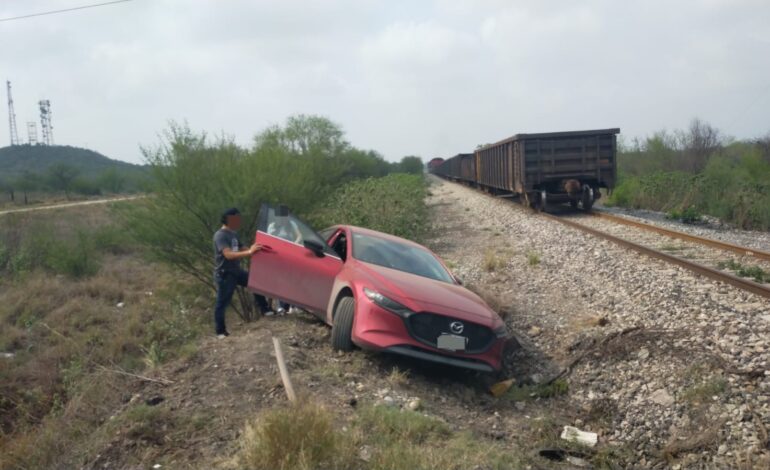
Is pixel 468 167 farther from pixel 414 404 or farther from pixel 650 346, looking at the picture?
pixel 414 404

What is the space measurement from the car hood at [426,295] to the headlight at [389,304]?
47mm

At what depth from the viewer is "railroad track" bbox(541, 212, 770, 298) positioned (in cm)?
945

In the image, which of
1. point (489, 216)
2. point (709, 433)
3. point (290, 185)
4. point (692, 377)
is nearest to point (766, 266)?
point (692, 377)

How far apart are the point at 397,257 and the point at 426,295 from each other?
1401 mm

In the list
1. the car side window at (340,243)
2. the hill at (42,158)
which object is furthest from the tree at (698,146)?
the hill at (42,158)

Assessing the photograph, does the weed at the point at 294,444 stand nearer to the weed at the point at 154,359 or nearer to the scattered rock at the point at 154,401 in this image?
the scattered rock at the point at 154,401

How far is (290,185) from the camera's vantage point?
15062 millimetres

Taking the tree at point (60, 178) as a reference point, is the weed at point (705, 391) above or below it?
below

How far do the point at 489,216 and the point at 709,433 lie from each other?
17867 millimetres

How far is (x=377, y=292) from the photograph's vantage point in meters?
6.96

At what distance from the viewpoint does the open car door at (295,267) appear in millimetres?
7898

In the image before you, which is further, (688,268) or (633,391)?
(688,268)

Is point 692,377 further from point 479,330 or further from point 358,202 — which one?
point 358,202

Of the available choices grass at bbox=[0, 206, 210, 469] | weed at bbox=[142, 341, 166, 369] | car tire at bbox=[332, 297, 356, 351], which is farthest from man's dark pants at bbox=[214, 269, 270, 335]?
car tire at bbox=[332, 297, 356, 351]
